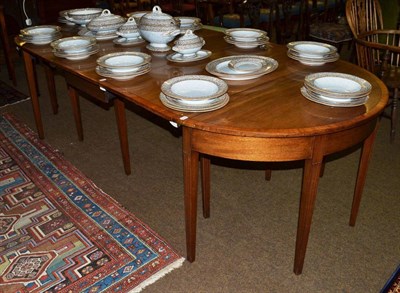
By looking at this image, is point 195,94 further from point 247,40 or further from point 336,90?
point 247,40

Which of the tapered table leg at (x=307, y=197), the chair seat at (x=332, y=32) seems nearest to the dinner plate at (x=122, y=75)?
the tapered table leg at (x=307, y=197)

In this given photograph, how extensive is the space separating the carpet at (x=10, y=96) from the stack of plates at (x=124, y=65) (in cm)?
188

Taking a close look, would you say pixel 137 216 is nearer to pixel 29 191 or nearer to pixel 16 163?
pixel 29 191

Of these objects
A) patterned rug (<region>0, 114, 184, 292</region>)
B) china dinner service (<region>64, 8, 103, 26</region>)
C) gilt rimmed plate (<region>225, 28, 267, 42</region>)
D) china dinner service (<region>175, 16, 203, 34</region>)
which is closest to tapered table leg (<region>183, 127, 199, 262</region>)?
patterned rug (<region>0, 114, 184, 292</region>)

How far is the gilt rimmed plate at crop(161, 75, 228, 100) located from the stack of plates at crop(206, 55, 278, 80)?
0.37ft

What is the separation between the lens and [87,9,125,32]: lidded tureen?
2.05 meters

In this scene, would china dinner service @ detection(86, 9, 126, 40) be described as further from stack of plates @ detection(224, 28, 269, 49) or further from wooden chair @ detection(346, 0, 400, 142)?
wooden chair @ detection(346, 0, 400, 142)

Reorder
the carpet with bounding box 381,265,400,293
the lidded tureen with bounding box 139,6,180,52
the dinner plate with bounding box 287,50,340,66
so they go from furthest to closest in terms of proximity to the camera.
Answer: the lidded tureen with bounding box 139,6,180,52
the dinner plate with bounding box 287,50,340,66
the carpet with bounding box 381,265,400,293

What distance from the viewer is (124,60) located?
169cm

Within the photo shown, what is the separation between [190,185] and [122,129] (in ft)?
2.60

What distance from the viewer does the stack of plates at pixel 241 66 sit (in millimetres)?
1493

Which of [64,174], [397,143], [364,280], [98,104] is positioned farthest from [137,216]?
[397,143]

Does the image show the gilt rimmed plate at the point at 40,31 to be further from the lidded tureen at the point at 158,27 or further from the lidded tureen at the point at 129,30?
the lidded tureen at the point at 158,27

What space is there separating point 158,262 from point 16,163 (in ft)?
4.05
